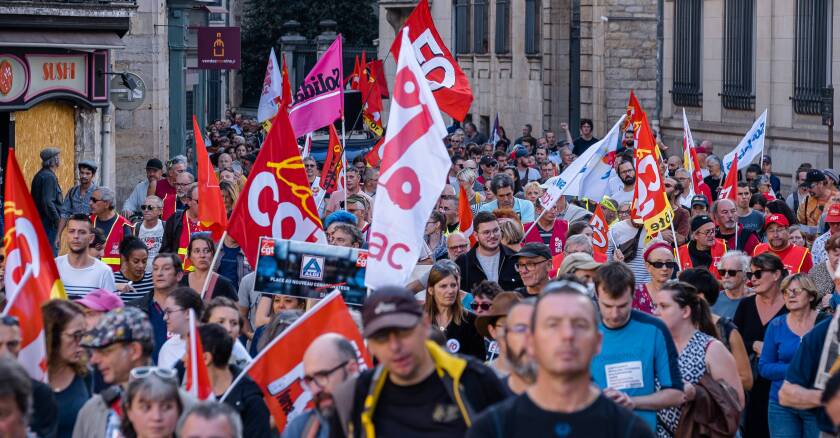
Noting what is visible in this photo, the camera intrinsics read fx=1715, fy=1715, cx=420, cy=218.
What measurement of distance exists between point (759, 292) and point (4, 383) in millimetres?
5662

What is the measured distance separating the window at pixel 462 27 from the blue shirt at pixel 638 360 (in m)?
Answer: 40.2

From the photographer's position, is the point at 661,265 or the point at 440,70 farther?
the point at 440,70

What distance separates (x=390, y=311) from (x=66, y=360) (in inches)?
91.5

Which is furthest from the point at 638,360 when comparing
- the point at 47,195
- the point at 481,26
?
the point at 481,26

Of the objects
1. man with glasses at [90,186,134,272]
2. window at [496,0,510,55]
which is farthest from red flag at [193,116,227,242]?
window at [496,0,510,55]

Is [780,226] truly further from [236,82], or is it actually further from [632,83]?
[236,82]

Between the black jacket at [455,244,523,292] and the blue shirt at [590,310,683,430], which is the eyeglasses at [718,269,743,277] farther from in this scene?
the blue shirt at [590,310,683,430]

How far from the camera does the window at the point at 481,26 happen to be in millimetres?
46188

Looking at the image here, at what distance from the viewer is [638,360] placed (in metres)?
7.89

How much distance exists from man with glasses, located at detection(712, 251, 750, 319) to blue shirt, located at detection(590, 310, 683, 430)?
2823 millimetres

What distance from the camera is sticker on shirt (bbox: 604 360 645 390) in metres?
7.89

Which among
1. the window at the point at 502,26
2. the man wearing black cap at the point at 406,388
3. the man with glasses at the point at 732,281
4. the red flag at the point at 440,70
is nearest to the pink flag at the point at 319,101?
the red flag at the point at 440,70

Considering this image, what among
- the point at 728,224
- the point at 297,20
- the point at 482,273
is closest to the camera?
the point at 482,273

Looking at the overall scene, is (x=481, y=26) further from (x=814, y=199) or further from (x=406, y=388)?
(x=406, y=388)
